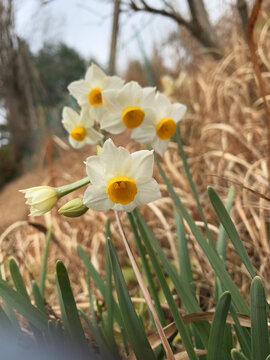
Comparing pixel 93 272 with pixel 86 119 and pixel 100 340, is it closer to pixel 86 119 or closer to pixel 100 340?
pixel 100 340

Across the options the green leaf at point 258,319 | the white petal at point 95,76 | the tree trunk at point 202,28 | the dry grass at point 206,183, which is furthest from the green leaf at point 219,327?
the tree trunk at point 202,28

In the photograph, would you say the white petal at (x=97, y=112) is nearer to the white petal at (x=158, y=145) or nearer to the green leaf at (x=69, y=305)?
the white petal at (x=158, y=145)

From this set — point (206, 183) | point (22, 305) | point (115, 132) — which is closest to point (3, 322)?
point (22, 305)

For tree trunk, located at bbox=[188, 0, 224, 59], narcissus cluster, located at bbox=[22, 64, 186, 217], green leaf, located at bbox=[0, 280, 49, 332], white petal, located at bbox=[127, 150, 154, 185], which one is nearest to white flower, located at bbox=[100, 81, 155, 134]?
narcissus cluster, located at bbox=[22, 64, 186, 217]

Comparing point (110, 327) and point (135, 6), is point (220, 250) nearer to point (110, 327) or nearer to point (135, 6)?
point (110, 327)

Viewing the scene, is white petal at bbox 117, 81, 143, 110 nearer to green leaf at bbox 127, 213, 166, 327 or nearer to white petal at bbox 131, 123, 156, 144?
white petal at bbox 131, 123, 156, 144
